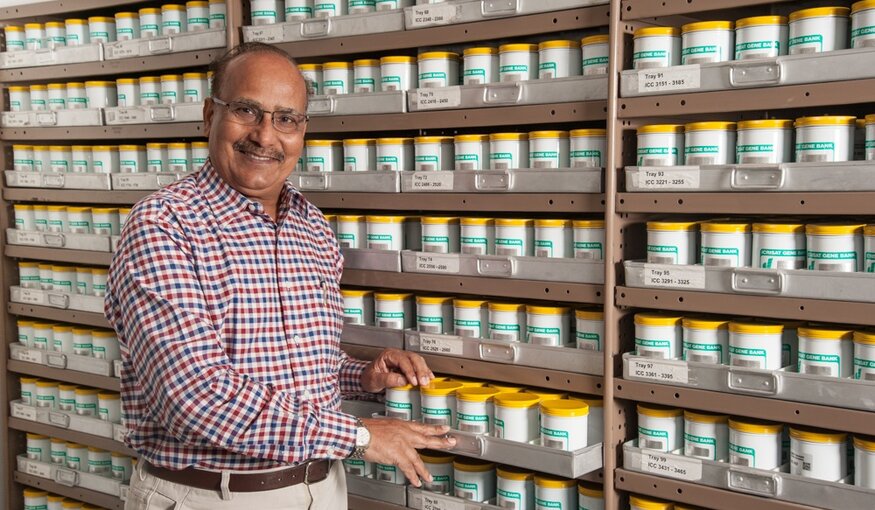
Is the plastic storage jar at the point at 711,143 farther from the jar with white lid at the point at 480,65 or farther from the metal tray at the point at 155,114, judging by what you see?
the metal tray at the point at 155,114

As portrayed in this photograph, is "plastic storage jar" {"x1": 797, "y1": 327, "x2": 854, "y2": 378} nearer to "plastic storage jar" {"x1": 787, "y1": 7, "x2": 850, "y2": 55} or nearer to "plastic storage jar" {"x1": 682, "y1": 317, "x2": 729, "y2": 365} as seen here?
"plastic storage jar" {"x1": 682, "y1": 317, "x2": 729, "y2": 365}

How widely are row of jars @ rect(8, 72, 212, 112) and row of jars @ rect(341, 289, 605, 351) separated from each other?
96cm

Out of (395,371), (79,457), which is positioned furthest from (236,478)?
(79,457)

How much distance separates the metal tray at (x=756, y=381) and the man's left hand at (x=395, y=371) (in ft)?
1.83

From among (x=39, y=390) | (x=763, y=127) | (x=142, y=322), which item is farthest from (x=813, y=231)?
(x=39, y=390)

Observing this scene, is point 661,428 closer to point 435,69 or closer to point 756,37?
point 756,37

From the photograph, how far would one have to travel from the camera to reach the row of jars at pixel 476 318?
2.36m

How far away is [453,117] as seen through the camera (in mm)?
2504

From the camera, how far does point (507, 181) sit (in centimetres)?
240

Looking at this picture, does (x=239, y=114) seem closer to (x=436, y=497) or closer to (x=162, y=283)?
(x=162, y=283)

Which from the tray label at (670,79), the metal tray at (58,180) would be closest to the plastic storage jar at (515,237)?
the tray label at (670,79)

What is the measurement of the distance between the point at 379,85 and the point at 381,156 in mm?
227

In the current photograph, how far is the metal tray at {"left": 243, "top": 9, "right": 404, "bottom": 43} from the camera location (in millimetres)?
2607

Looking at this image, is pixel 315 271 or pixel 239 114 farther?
pixel 315 271
